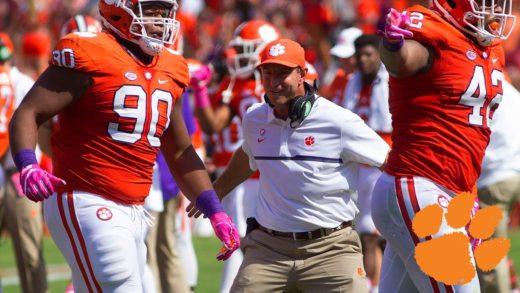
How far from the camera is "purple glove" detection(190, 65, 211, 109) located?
8.56m

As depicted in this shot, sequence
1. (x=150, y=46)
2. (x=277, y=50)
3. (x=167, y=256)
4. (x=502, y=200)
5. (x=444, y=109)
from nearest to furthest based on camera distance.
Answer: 1. (x=150, y=46)
2. (x=444, y=109)
3. (x=277, y=50)
4. (x=502, y=200)
5. (x=167, y=256)

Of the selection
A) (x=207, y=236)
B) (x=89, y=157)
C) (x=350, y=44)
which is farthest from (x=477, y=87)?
(x=207, y=236)

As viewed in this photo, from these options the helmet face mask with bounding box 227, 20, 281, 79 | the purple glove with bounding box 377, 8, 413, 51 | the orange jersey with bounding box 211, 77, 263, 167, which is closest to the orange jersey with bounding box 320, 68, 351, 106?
the helmet face mask with bounding box 227, 20, 281, 79

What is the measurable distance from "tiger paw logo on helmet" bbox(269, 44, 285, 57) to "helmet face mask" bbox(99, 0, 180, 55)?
0.59 m

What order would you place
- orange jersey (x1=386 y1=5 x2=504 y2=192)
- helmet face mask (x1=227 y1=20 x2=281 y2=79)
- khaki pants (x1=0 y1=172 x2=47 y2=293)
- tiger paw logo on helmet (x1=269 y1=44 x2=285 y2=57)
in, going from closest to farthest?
1. orange jersey (x1=386 y1=5 x2=504 y2=192)
2. tiger paw logo on helmet (x1=269 y1=44 x2=285 y2=57)
3. khaki pants (x1=0 y1=172 x2=47 y2=293)
4. helmet face mask (x1=227 y1=20 x2=281 y2=79)

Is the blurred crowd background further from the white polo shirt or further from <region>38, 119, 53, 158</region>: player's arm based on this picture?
the white polo shirt

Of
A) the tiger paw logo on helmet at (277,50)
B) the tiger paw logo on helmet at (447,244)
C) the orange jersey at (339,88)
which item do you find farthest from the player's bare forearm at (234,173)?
the orange jersey at (339,88)

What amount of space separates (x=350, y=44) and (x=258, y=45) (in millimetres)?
1526

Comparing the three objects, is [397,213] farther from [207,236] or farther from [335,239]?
[207,236]

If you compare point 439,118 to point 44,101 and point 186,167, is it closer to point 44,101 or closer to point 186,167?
point 186,167

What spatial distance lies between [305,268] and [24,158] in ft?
5.03

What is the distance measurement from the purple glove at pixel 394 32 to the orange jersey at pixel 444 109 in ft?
0.85

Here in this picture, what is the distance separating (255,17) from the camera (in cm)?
1670

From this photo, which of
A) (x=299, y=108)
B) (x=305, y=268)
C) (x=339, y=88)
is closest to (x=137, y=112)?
(x=299, y=108)
